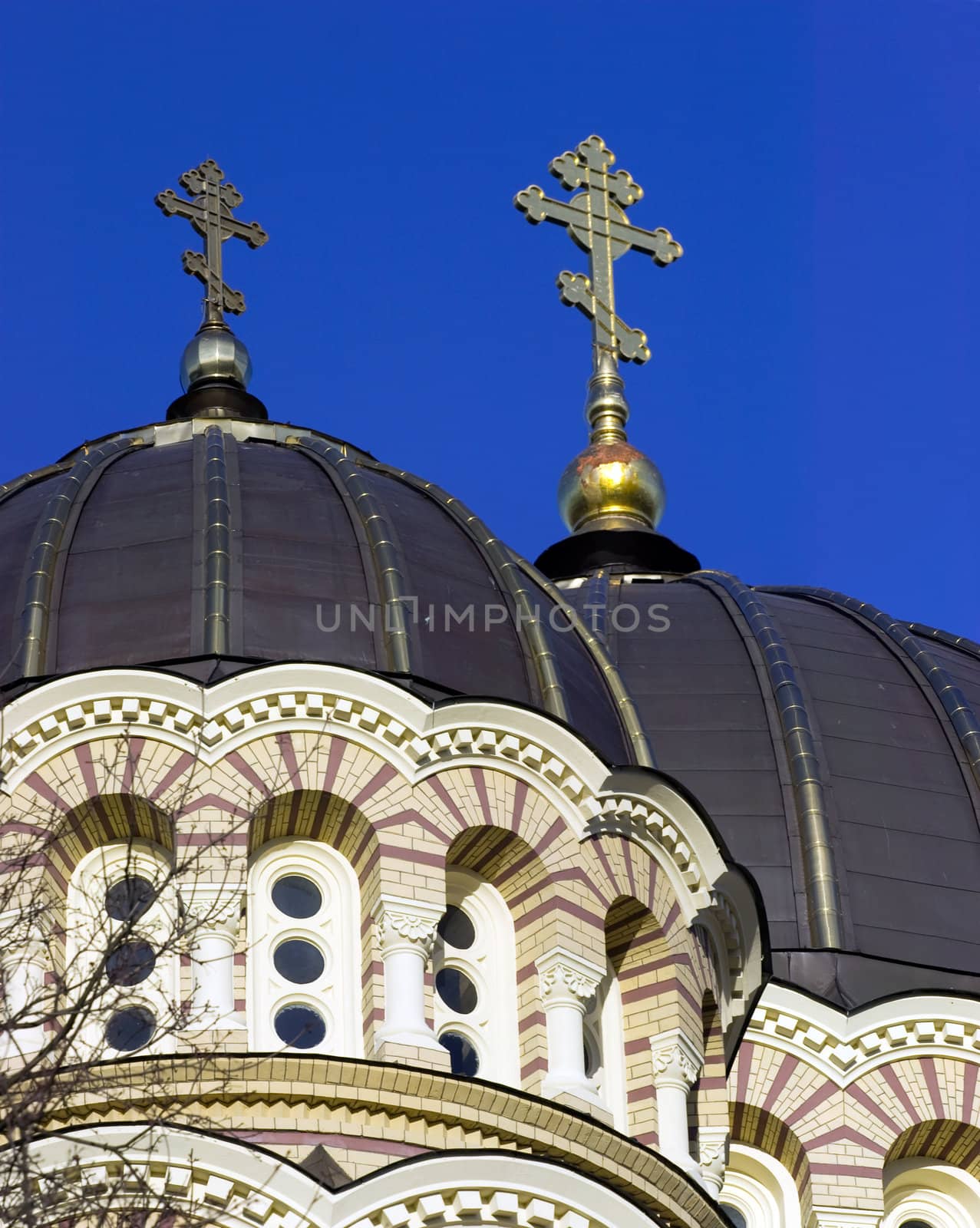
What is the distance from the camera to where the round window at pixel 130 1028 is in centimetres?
2031

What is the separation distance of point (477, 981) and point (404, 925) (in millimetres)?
928

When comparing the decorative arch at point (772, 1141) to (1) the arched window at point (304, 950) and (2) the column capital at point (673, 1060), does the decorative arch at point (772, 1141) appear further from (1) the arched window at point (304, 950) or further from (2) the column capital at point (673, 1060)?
(1) the arched window at point (304, 950)

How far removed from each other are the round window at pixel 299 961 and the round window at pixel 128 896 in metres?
0.97

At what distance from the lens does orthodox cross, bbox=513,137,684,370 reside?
111 ft

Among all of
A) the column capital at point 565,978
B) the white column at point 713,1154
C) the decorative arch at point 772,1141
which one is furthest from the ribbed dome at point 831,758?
the column capital at point 565,978

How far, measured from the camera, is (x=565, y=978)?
21.1 meters

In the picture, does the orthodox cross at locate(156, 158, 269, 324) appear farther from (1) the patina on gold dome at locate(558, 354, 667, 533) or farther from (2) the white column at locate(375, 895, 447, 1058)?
(2) the white column at locate(375, 895, 447, 1058)

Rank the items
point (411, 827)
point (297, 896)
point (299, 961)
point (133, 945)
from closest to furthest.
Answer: point (133, 945)
point (299, 961)
point (411, 827)
point (297, 896)

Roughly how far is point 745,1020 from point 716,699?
5.71 m

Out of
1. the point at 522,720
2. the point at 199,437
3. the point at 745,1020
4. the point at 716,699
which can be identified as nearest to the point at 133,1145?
the point at 522,720

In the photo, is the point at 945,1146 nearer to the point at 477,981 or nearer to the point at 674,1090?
the point at 674,1090

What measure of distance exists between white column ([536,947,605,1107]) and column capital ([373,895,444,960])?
0.84 meters

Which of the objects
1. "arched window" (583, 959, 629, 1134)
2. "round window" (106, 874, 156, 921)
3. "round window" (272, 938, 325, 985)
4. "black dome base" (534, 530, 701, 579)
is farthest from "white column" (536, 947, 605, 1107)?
"black dome base" (534, 530, 701, 579)

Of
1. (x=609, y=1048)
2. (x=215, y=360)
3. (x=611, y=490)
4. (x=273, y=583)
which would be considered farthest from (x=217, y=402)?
(x=609, y=1048)
